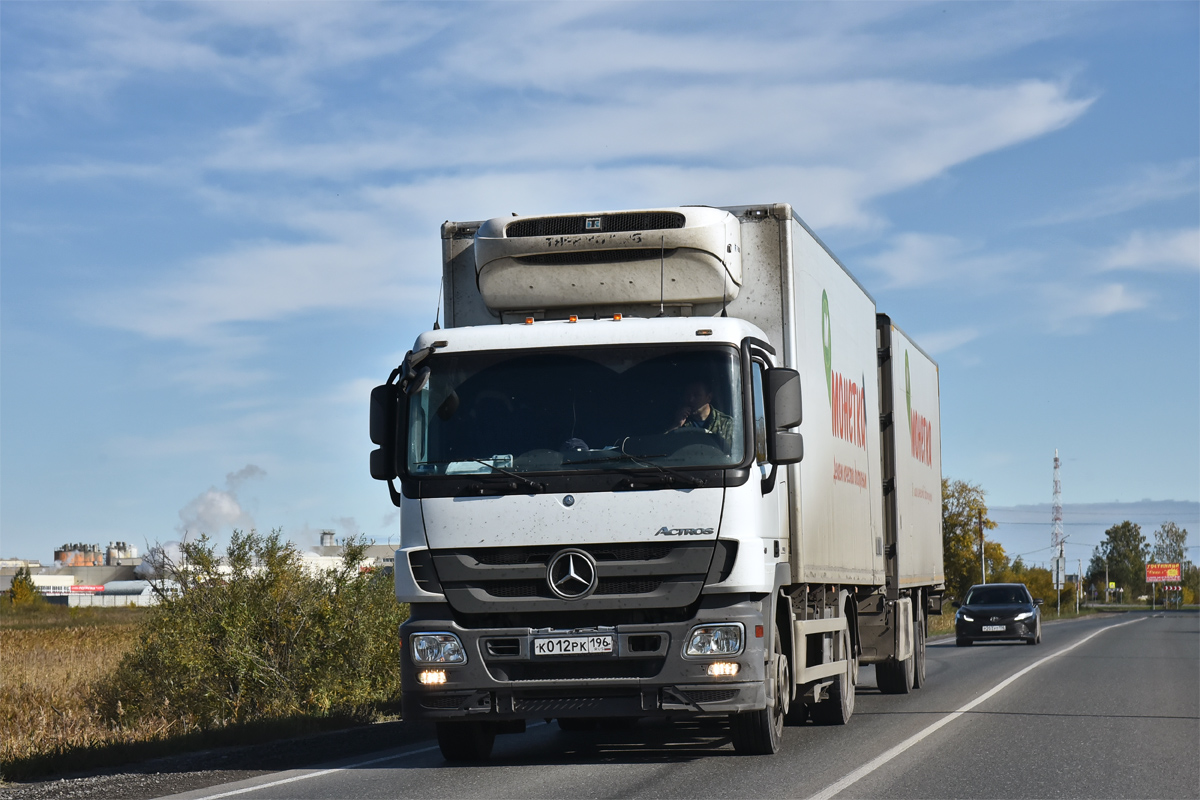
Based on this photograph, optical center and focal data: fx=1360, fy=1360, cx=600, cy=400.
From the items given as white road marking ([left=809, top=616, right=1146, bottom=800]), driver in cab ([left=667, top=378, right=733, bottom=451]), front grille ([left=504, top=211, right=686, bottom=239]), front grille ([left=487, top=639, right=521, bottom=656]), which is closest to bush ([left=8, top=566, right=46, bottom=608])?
white road marking ([left=809, top=616, right=1146, bottom=800])

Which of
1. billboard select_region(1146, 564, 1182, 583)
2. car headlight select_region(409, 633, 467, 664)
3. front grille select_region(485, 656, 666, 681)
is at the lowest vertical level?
billboard select_region(1146, 564, 1182, 583)

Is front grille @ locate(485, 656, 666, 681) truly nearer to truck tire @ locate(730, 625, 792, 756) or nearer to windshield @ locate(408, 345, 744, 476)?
truck tire @ locate(730, 625, 792, 756)

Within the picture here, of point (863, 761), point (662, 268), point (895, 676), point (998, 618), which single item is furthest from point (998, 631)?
point (662, 268)

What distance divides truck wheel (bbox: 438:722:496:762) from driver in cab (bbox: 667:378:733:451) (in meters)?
2.86

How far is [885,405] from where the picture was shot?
15.3 meters

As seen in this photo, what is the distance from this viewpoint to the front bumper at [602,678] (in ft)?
28.5

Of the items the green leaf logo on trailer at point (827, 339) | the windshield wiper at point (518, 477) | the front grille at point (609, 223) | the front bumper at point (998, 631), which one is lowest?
the front bumper at point (998, 631)

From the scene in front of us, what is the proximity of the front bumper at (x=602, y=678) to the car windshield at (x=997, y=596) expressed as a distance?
2704cm

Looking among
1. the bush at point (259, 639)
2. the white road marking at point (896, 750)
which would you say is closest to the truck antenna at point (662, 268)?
A: the white road marking at point (896, 750)

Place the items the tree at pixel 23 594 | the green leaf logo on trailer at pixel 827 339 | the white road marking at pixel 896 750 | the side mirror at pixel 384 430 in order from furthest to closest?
the tree at pixel 23 594 → the green leaf logo on trailer at pixel 827 339 → the side mirror at pixel 384 430 → the white road marking at pixel 896 750

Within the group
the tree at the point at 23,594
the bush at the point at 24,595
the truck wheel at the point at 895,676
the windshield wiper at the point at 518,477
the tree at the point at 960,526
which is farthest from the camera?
the tree at the point at 23,594

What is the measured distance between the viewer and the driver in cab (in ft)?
29.1

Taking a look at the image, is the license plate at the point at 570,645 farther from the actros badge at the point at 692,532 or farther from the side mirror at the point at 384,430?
the side mirror at the point at 384,430

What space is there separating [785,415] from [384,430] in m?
2.69
